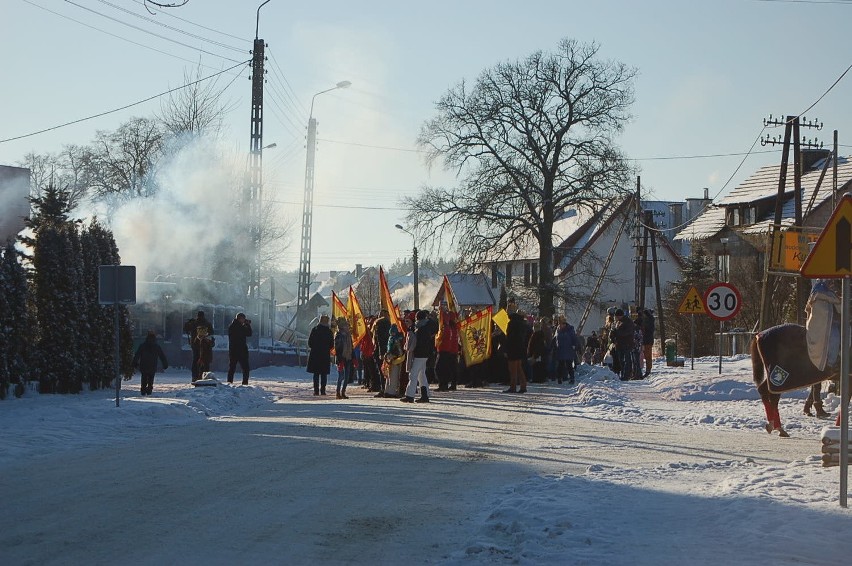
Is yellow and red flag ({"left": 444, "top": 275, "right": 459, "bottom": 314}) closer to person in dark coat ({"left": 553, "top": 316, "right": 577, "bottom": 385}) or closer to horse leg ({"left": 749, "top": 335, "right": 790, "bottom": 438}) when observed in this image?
person in dark coat ({"left": 553, "top": 316, "right": 577, "bottom": 385})

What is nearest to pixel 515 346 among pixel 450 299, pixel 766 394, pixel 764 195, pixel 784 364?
pixel 450 299

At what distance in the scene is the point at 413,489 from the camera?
438 inches

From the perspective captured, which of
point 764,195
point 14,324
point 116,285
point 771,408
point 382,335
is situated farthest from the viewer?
point 764,195

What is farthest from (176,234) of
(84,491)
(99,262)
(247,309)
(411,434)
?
(84,491)

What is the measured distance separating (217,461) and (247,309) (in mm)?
39269

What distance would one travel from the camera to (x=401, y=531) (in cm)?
880

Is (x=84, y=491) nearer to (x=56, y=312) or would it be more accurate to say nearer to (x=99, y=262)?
(x=56, y=312)

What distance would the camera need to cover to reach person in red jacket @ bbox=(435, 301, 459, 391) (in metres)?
30.4

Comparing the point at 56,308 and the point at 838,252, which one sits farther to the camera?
the point at 56,308

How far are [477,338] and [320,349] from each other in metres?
5.30

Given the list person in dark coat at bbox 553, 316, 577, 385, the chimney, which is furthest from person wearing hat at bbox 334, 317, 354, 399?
the chimney

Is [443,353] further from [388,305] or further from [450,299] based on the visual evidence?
[450,299]

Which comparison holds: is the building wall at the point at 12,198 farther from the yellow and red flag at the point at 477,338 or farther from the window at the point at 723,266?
the window at the point at 723,266

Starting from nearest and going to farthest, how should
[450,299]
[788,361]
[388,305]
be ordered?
[788,361] → [388,305] → [450,299]
